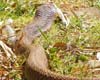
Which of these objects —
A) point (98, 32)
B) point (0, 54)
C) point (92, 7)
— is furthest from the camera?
point (92, 7)

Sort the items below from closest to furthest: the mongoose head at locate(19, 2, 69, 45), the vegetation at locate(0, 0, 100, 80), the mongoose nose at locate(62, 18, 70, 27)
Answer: the vegetation at locate(0, 0, 100, 80), the mongoose head at locate(19, 2, 69, 45), the mongoose nose at locate(62, 18, 70, 27)

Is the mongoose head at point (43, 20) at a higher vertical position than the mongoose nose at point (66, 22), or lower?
higher

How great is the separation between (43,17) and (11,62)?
1.41 metres

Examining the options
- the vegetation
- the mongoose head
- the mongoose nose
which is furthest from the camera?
the mongoose nose

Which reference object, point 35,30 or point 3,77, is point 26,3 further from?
point 3,77

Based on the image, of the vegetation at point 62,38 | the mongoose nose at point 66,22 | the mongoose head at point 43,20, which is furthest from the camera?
the mongoose nose at point 66,22

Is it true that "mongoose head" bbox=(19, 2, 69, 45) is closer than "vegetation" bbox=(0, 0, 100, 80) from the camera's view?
No

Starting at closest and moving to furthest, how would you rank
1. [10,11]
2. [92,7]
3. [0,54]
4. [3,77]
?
[3,77], [0,54], [10,11], [92,7]

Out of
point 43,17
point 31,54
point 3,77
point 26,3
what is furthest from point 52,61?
point 26,3

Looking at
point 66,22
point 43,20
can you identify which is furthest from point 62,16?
point 43,20

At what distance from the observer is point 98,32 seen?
541 centimetres

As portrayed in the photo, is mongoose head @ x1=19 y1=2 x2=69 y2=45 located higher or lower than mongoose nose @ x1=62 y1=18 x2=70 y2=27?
higher

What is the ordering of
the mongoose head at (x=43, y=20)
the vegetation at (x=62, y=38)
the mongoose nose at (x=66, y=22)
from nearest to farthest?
the vegetation at (x=62, y=38), the mongoose head at (x=43, y=20), the mongoose nose at (x=66, y=22)

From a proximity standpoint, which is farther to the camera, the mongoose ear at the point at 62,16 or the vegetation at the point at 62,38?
the mongoose ear at the point at 62,16
